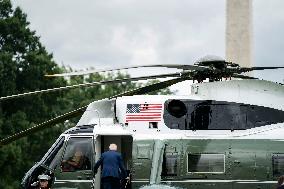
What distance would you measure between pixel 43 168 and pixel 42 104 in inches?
1625

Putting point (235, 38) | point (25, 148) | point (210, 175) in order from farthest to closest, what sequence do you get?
1. point (25, 148)
2. point (235, 38)
3. point (210, 175)

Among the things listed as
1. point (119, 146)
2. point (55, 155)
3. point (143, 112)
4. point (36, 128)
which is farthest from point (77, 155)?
point (143, 112)

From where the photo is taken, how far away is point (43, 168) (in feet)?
58.4

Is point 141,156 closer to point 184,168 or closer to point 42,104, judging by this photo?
point 184,168

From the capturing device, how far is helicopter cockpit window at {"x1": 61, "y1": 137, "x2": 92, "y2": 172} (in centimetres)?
1769

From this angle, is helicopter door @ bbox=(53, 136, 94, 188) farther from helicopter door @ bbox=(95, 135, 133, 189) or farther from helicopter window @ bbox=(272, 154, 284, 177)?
helicopter window @ bbox=(272, 154, 284, 177)

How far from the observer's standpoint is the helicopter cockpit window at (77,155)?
1769 cm

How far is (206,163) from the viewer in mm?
17172

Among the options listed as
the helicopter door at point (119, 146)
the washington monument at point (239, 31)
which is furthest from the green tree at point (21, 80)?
the helicopter door at point (119, 146)

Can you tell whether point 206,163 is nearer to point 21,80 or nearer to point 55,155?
point 55,155

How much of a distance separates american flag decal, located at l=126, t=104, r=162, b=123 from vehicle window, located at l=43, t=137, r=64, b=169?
177cm

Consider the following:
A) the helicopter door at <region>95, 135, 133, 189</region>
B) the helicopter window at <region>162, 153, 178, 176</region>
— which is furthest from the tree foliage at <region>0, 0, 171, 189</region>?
the helicopter window at <region>162, 153, 178, 176</region>

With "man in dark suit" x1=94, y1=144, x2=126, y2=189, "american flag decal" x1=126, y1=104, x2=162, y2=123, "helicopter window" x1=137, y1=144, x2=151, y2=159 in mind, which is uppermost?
"american flag decal" x1=126, y1=104, x2=162, y2=123

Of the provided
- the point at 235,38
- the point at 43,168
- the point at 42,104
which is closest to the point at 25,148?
the point at 42,104
